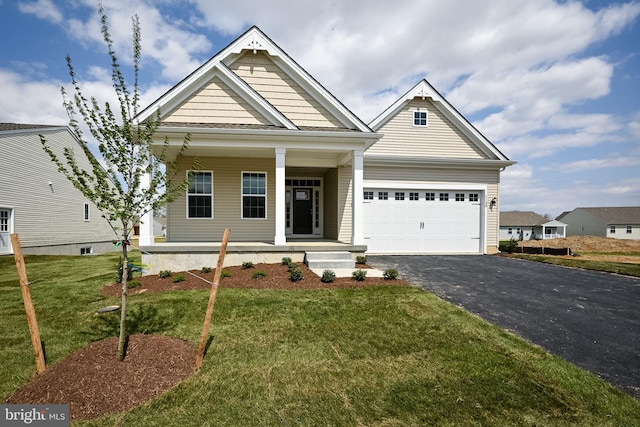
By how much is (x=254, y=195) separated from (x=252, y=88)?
12.0 ft

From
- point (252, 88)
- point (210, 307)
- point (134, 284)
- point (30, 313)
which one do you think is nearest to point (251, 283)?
point (134, 284)

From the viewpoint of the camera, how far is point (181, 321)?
17.1 feet

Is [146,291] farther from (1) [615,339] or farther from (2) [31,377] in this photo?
(1) [615,339]

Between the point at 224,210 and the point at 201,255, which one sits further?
the point at 224,210

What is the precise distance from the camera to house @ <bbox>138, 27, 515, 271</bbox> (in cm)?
935

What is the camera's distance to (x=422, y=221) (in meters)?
13.2

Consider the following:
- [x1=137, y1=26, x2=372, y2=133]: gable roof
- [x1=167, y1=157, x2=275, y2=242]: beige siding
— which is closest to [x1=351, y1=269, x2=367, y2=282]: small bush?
[x1=167, y1=157, x2=275, y2=242]: beige siding

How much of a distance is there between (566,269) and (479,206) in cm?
428

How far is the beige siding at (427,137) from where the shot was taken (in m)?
13.6

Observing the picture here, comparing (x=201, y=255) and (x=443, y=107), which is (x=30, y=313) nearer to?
(x=201, y=255)

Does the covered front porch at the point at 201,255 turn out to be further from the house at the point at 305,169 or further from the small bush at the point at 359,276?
the small bush at the point at 359,276

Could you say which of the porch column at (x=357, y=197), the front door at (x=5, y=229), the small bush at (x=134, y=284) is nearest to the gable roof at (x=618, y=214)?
the porch column at (x=357, y=197)

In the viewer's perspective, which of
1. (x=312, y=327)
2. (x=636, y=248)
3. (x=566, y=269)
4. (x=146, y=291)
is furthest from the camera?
(x=636, y=248)

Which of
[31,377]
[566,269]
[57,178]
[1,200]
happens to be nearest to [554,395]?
[31,377]
